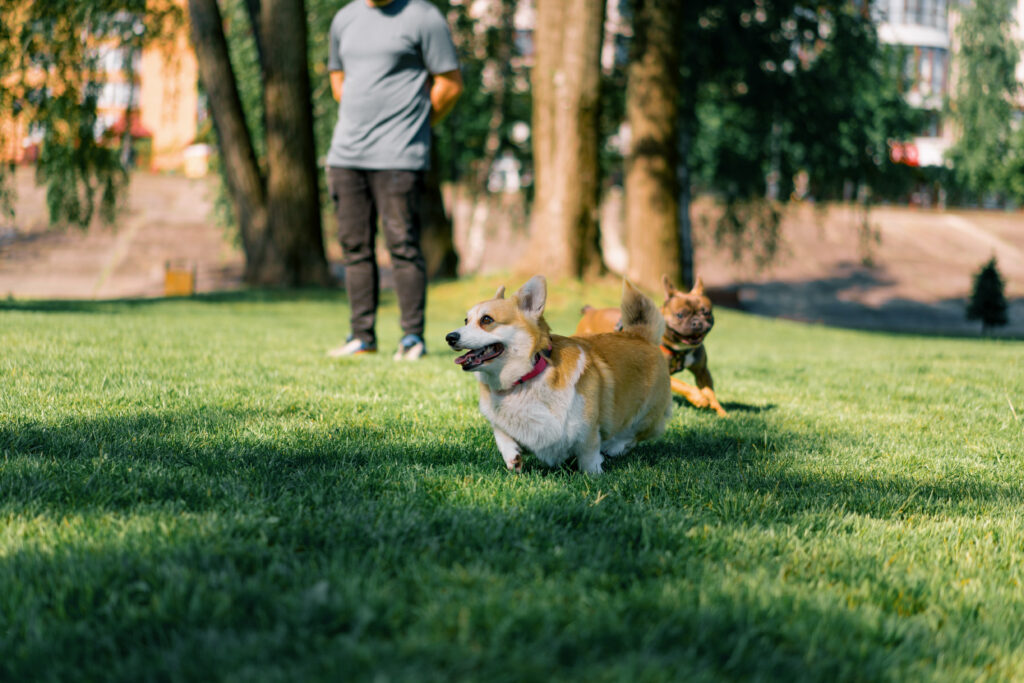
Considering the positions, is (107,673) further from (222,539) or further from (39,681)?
(222,539)

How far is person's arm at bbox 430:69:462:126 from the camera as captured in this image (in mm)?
6227

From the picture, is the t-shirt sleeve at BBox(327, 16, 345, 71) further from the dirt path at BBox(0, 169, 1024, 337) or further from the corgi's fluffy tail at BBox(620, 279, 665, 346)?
the dirt path at BBox(0, 169, 1024, 337)

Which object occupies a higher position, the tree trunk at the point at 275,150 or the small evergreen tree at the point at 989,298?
the tree trunk at the point at 275,150

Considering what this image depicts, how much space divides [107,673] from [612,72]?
1941 centimetres

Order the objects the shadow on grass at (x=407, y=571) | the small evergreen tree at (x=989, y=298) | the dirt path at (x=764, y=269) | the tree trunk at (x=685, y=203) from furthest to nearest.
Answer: the dirt path at (x=764, y=269)
the small evergreen tree at (x=989, y=298)
the tree trunk at (x=685, y=203)
the shadow on grass at (x=407, y=571)

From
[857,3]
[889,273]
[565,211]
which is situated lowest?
[889,273]

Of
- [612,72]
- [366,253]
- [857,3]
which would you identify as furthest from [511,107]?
[366,253]

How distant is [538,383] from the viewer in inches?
125

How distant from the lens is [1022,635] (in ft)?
6.62

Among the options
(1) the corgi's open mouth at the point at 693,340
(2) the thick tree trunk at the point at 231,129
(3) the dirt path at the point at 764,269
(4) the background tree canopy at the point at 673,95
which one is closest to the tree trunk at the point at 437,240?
(4) the background tree canopy at the point at 673,95

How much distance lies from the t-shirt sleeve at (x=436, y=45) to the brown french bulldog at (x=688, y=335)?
7.60 feet

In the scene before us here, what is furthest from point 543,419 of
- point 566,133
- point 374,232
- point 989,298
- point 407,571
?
point 989,298

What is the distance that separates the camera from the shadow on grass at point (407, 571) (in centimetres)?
171

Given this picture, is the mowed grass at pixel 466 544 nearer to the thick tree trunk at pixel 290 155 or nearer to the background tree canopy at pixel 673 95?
the background tree canopy at pixel 673 95
